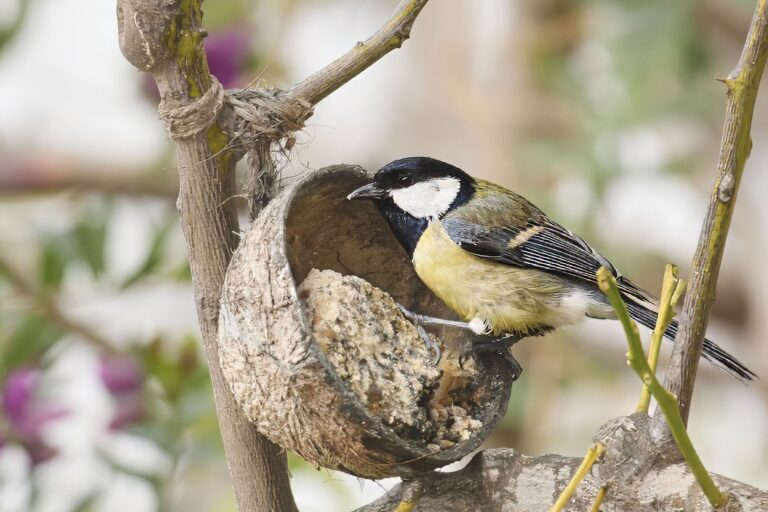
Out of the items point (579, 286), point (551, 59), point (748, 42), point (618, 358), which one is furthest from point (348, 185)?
point (618, 358)

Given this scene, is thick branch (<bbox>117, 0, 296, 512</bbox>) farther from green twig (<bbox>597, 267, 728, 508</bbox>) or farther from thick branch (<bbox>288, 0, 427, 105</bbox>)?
green twig (<bbox>597, 267, 728, 508</bbox>)

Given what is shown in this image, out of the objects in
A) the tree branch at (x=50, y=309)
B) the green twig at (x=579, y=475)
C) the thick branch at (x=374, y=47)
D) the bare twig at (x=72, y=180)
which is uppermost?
the bare twig at (x=72, y=180)

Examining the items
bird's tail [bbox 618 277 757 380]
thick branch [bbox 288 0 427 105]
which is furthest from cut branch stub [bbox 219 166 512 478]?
bird's tail [bbox 618 277 757 380]

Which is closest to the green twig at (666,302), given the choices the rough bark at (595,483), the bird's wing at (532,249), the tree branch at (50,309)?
the rough bark at (595,483)

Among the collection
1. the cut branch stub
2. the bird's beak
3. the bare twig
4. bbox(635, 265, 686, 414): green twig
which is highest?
the bare twig

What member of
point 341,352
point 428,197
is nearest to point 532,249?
point 428,197

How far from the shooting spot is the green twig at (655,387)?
723 millimetres

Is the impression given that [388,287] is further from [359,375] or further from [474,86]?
[474,86]

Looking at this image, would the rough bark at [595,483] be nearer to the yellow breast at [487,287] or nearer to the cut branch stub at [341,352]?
the cut branch stub at [341,352]

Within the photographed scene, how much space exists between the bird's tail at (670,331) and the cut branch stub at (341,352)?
260 millimetres

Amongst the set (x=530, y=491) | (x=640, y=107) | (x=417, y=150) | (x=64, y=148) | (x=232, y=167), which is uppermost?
(x=417, y=150)

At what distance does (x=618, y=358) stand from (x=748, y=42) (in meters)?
2.87

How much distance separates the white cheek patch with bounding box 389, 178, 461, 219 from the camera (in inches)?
54.5

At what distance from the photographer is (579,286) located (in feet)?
4.76
